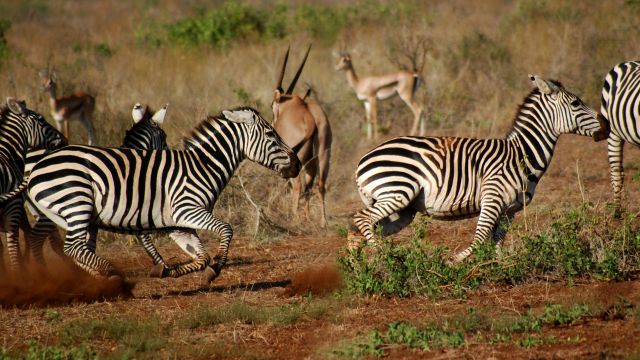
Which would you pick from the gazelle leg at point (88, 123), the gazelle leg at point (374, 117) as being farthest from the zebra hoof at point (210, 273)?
the gazelle leg at point (374, 117)

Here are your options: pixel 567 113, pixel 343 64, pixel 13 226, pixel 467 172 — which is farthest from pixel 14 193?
pixel 343 64

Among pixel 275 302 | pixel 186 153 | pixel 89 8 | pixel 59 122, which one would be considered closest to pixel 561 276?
pixel 275 302

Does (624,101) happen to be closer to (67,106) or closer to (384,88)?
(384,88)

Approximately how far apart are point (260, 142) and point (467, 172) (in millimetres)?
2037

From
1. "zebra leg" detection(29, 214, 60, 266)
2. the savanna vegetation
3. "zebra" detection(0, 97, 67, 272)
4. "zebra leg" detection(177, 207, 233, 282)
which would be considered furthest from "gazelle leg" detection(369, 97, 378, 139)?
"zebra leg" detection(177, 207, 233, 282)

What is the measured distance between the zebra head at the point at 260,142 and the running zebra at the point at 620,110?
13.8 feet

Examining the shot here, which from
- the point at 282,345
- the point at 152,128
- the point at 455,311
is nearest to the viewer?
the point at 282,345

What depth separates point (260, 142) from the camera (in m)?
8.81

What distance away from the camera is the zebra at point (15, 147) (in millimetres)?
8602

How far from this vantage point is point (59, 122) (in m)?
18.3

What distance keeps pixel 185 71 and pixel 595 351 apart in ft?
52.9

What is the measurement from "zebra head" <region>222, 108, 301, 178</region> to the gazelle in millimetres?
9625

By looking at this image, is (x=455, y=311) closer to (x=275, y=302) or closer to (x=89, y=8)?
(x=275, y=302)

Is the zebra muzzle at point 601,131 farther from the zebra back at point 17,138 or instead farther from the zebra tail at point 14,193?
the zebra back at point 17,138
